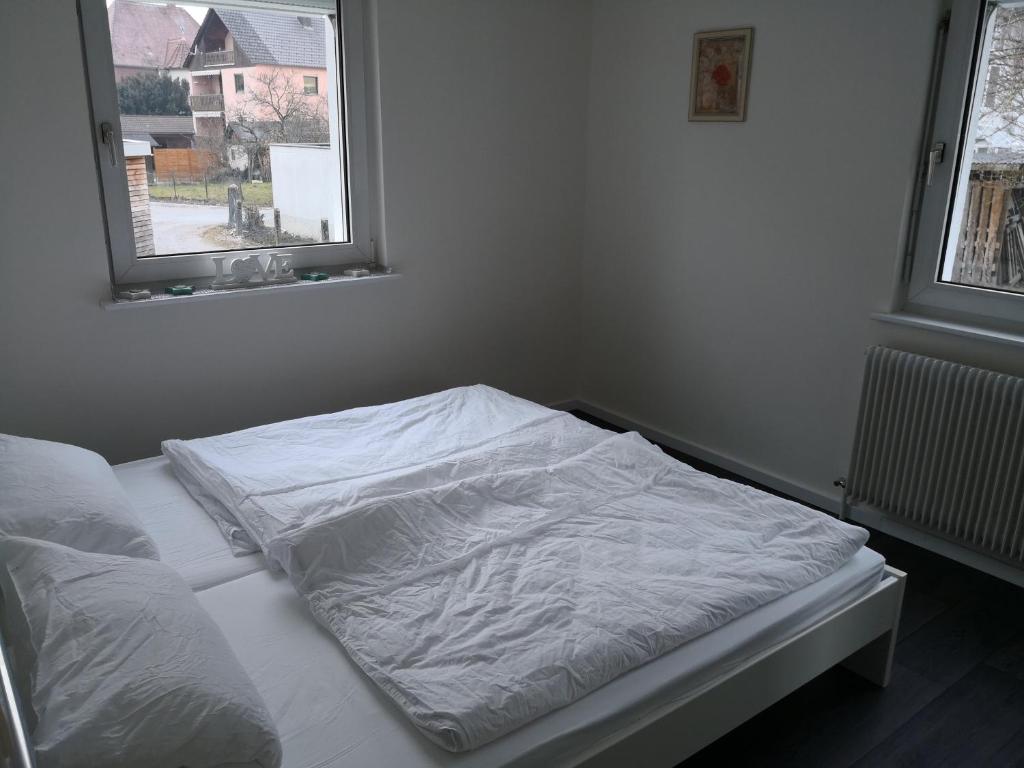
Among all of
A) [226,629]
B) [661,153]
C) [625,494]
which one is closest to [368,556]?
[226,629]

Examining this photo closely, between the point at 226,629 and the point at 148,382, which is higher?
the point at 148,382

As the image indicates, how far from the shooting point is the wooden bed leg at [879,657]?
2.25 m

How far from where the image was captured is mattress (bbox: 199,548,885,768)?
5.00ft

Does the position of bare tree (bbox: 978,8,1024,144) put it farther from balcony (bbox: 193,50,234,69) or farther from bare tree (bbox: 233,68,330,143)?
balcony (bbox: 193,50,234,69)

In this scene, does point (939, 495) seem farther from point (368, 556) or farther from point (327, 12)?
point (327, 12)

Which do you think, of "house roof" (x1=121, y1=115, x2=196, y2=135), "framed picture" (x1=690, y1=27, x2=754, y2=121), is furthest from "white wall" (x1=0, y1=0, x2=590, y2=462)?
"framed picture" (x1=690, y1=27, x2=754, y2=121)

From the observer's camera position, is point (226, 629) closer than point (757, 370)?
Yes

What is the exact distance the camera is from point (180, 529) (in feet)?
7.38

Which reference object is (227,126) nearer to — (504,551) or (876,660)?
(504,551)

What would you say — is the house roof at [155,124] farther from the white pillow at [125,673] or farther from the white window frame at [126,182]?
the white pillow at [125,673]

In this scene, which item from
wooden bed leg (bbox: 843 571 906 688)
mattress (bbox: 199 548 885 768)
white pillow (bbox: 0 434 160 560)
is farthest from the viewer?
wooden bed leg (bbox: 843 571 906 688)

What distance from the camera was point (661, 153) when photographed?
3.75 m

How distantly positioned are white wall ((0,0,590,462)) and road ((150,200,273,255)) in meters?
0.24

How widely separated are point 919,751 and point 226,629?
68.7 inches
